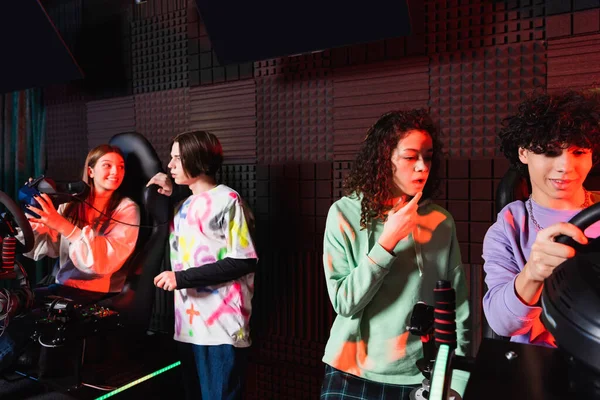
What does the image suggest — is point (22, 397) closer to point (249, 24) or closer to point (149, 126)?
point (149, 126)

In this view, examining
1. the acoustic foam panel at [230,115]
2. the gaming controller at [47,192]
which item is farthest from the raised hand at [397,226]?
the gaming controller at [47,192]

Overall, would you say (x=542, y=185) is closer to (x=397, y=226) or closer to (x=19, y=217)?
(x=397, y=226)

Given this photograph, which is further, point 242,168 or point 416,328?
point 242,168

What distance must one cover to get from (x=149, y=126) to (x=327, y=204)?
1.67 meters

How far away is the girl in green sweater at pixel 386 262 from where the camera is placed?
60.7 inches

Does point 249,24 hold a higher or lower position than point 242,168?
higher

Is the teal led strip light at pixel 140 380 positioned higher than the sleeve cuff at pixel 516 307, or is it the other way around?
the sleeve cuff at pixel 516 307

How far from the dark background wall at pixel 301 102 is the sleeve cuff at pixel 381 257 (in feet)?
3.36

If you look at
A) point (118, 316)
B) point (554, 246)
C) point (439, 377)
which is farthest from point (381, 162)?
point (118, 316)

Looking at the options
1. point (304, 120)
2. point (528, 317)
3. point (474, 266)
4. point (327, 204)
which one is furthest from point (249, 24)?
point (528, 317)

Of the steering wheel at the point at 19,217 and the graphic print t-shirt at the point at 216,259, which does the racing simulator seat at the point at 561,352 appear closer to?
the graphic print t-shirt at the point at 216,259

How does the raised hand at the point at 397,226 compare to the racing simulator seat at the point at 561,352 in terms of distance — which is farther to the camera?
the raised hand at the point at 397,226

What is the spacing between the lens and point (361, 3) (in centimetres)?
238

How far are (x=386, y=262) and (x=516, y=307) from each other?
528 millimetres
